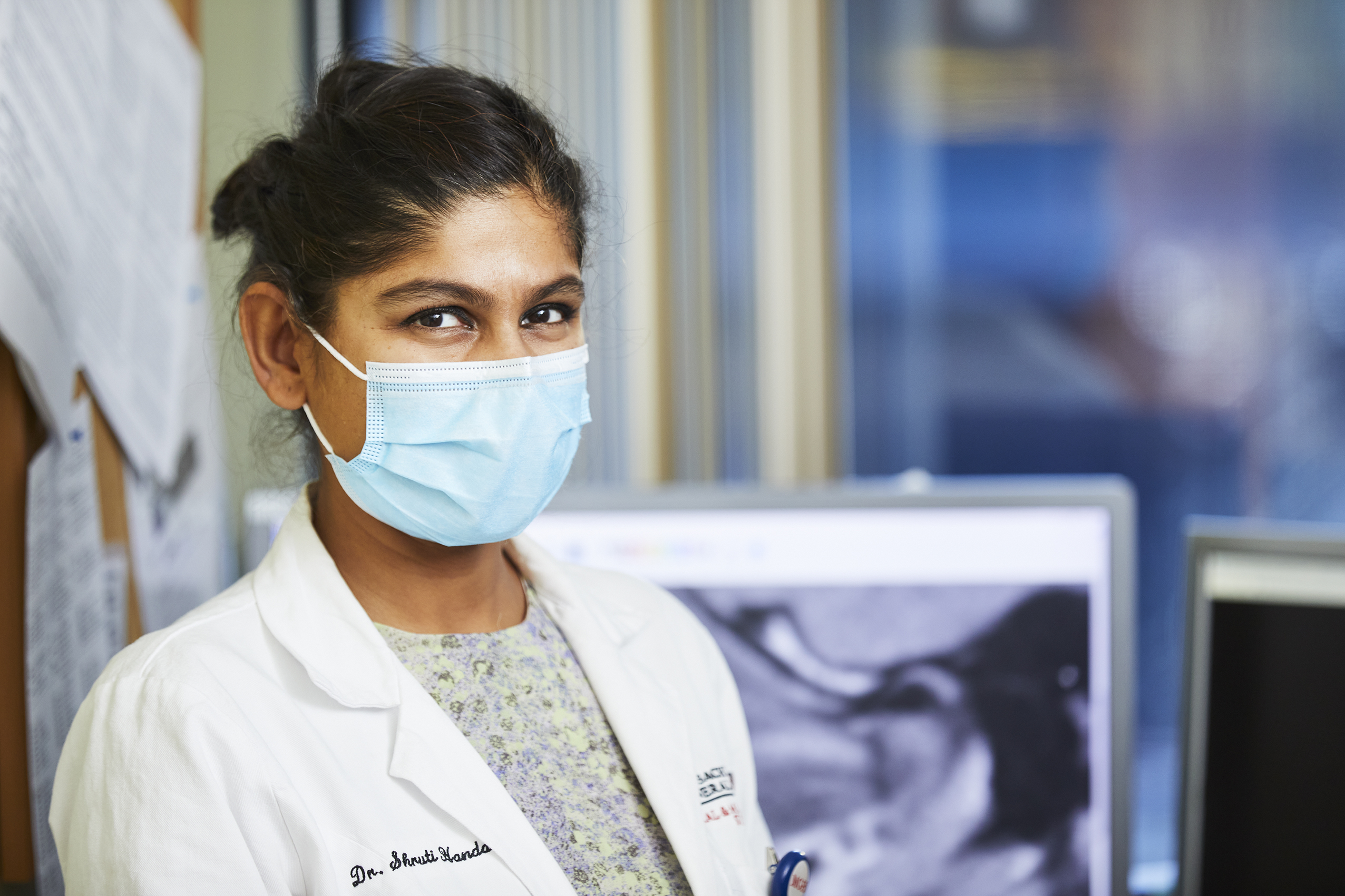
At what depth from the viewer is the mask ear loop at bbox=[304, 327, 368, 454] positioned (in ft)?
2.82

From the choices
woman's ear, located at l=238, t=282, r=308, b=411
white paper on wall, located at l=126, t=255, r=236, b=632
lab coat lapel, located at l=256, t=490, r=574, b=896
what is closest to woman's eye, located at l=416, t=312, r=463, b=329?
woman's ear, located at l=238, t=282, r=308, b=411

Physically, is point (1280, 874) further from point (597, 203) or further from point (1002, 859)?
point (597, 203)

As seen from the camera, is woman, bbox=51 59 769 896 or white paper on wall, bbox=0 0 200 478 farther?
white paper on wall, bbox=0 0 200 478

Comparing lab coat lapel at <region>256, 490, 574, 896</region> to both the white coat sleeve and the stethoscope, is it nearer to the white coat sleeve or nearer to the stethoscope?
the white coat sleeve

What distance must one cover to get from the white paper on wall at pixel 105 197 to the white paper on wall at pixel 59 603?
0.06 metres

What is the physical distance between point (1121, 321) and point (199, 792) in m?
1.68

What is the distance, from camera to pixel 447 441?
0.87 metres

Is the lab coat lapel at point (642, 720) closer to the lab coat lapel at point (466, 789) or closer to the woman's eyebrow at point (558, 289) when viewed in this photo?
the lab coat lapel at point (466, 789)

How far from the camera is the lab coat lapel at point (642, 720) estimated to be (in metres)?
0.92

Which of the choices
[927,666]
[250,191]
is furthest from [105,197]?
[927,666]

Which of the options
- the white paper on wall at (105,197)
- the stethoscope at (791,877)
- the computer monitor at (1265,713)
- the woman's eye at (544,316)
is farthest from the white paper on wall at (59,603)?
the computer monitor at (1265,713)

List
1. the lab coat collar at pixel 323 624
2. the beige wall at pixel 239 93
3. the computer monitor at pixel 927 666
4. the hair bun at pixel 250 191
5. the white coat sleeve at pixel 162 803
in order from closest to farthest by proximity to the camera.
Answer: the white coat sleeve at pixel 162 803, the lab coat collar at pixel 323 624, the hair bun at pixel 250 191, the computer monitor at pixel 927 666, the beige wall at pixel 239 93

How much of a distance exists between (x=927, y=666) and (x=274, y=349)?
909mm

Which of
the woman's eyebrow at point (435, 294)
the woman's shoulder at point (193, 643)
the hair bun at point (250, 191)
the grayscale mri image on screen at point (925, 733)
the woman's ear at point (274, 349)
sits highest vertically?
the hair bun at point (250, 191)
